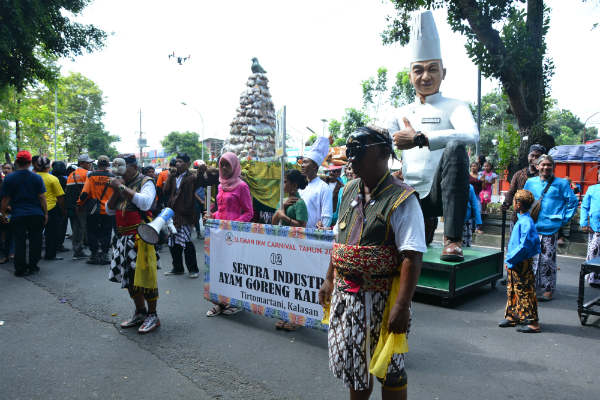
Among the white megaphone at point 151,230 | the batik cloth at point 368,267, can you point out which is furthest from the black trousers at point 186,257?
the batik cloth at point 368,267

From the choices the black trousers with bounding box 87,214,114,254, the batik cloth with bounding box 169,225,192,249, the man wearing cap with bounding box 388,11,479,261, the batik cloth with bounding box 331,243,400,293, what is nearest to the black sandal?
the man wearing cap with bounding box 388,11,479,261

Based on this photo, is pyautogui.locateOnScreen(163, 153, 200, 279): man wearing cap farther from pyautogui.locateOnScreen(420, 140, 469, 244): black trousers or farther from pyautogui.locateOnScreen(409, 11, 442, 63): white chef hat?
pyautogui.locateOnScreen(409, 11, 442, 63): white chef hat

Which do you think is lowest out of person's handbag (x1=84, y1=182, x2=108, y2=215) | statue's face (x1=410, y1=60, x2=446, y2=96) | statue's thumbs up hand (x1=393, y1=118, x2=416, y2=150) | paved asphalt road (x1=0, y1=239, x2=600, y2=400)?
paved asphalt road (x1=0, y1=239, x2=600, y2=400)

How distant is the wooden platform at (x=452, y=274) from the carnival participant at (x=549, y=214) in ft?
2.14

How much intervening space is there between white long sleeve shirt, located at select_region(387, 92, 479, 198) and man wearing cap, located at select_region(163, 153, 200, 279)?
370 centimetres

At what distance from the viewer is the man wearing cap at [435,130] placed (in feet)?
13.9

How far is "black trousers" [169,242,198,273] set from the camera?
6.92 m

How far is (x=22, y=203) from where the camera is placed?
696 cm

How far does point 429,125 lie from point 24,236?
21.6 feet

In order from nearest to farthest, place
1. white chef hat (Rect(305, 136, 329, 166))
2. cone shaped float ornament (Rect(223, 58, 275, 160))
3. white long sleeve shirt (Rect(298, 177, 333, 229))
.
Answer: white long sleeve shirt (Rect(298, 177, 333, 229)) → white chef hat (Rect(305, 136, 329, 166)) → cone shaped float ornament (Rect(223, 58, 275, 160))

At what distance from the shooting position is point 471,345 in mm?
4055

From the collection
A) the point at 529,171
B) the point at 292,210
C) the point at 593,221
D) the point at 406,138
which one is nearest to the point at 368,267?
the point at 406,138

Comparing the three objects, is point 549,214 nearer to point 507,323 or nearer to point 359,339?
point 507,323

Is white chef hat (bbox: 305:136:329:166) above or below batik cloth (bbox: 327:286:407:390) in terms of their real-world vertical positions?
above
